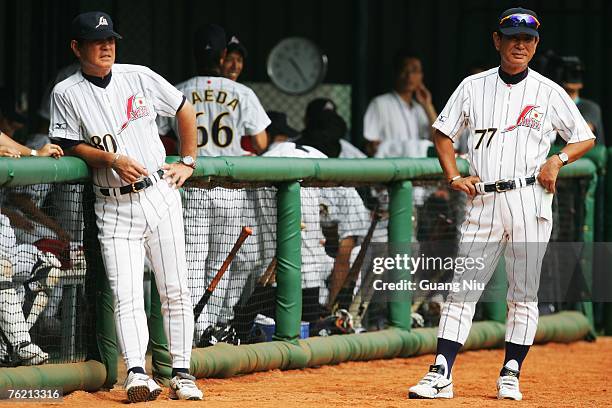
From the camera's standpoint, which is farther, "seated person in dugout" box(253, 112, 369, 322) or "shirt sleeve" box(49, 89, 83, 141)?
"seated person in dugout" box(253, 112, 369, 322)

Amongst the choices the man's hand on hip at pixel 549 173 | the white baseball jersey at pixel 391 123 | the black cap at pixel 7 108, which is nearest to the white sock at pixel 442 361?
the man's hand on hip at pixel 549 173

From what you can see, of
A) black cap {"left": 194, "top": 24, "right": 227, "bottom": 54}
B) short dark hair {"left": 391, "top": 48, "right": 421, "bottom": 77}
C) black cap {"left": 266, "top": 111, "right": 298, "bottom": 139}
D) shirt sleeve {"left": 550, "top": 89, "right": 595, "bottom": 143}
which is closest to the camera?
shirt sleeve {"left": 550, "top": 89, "right": 595, "bottom": 143}

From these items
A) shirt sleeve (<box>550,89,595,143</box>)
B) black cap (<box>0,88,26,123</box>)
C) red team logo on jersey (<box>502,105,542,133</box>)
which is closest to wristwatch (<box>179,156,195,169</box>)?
red team logo on jersey (<box>502,105,542,133</box>)

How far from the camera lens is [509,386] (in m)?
5.65

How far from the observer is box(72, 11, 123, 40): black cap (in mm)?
5207

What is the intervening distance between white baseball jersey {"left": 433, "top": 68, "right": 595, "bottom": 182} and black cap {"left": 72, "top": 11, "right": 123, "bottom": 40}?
59.6 inches

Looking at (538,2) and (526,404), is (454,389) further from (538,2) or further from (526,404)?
(538,2)

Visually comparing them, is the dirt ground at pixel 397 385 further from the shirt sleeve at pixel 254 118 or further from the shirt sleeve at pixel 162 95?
the shirt sleeve at pixel 254 118

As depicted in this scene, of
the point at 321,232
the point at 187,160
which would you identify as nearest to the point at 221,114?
the point at 321,232

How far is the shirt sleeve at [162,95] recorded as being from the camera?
5438 mm

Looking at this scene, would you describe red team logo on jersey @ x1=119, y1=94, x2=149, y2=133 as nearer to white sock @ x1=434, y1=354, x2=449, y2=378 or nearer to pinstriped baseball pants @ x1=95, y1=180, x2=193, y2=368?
pinstriped baseball pants @ x1=95, y1=180, x2=193, y2=368

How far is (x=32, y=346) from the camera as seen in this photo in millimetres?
5508

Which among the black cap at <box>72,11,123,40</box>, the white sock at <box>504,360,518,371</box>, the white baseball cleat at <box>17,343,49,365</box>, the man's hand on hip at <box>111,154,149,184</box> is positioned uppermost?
the black cap at <box>72,11,123,40</box>

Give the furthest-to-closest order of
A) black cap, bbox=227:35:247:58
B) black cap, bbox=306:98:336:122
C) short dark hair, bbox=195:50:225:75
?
black cap, bbox=306:98:336:122 < black cap, bbox=227:35:247:58 < short dark hair, bbox=195:50:225:75
